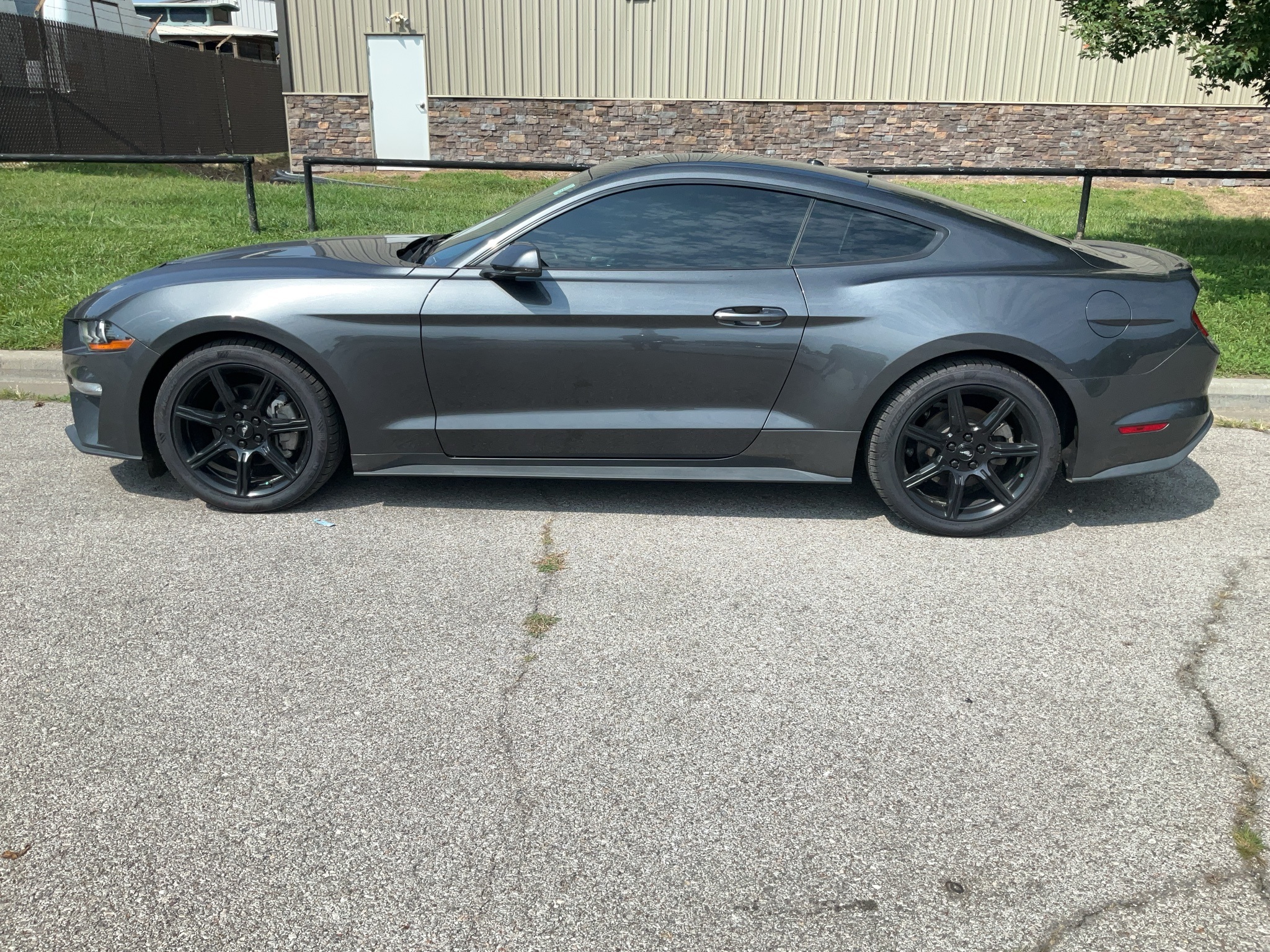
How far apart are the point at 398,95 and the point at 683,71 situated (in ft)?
18.5

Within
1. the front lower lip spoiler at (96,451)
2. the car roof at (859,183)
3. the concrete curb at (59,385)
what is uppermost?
the car roof at (859,183)

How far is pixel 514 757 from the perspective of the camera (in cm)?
291

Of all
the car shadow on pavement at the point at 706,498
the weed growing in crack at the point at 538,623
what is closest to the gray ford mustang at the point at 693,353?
the car shadow on pavement at the point at 706,498

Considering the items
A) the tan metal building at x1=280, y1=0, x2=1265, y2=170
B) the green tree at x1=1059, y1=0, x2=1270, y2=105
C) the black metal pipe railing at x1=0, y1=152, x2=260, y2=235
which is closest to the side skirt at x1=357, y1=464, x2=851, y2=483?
the black metal pipe railing at x1=0, y1=152, x2=260, y2=235

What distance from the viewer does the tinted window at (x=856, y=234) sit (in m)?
4.35

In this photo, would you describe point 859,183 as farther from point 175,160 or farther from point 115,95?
point 115,95

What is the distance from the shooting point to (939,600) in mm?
3898

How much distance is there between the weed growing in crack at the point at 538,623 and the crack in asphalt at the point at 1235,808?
1832 mm

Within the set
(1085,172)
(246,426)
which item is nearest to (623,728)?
(246,426)

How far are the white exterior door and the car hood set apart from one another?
55.9ft

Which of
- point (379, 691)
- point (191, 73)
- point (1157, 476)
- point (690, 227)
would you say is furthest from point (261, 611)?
point (191, 73)

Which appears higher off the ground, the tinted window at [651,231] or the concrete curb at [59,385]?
the tinted window at [651,231]

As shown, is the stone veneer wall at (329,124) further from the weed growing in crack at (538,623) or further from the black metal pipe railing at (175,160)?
the weed growing in crack at (538,623)

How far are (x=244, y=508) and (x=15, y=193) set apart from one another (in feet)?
32.1
